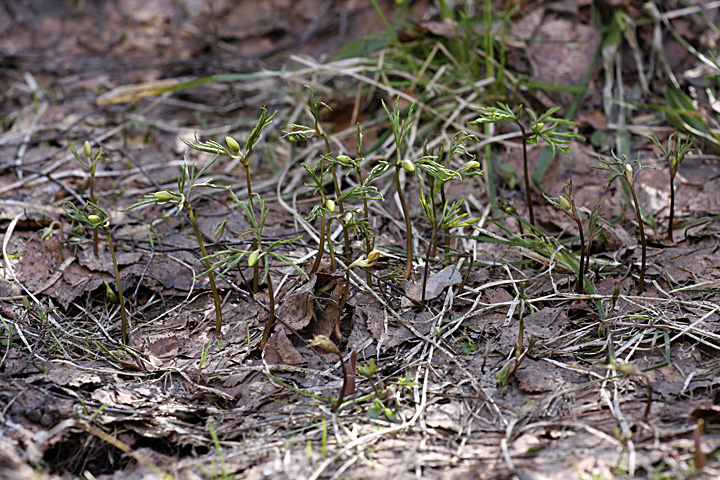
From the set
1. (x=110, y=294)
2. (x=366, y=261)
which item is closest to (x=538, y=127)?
(x=366, y=261)

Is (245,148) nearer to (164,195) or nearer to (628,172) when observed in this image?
(164,195)

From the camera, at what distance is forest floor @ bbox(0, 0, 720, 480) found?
1.71 meters

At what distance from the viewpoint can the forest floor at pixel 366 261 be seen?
1.71 m

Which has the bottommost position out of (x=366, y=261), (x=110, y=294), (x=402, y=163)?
(x=110, y=294)

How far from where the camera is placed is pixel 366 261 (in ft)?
6.61

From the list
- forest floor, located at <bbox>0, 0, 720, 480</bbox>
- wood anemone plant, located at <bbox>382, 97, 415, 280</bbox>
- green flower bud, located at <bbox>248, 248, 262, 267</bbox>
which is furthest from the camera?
wood anemone plant, located at <bbox>382, 97, 415, 280</bbox>

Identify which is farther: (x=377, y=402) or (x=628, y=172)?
(x=628, y=172)

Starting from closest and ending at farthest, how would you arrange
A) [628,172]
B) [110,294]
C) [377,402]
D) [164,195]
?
[377,402]
[164,195]
[628,172]
[110,294]

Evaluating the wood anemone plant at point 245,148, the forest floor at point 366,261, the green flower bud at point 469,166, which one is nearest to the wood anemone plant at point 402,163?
the forest floor at point 366,261

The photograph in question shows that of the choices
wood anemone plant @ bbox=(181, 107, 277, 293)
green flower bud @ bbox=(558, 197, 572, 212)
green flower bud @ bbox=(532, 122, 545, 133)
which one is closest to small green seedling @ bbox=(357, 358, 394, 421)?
wood anemone plant @ bbox=(181, 107, 277, 293)

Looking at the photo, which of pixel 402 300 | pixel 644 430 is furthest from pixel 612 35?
pixel 644 430

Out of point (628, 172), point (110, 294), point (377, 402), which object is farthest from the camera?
point (110, 294)

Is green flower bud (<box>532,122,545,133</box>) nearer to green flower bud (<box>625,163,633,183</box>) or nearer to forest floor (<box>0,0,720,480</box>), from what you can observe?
forest floor (<box>0,0,720,480</box>)

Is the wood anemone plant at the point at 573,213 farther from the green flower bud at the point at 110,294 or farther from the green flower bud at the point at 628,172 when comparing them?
the green flower bud at the point at 110,294
